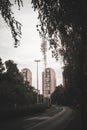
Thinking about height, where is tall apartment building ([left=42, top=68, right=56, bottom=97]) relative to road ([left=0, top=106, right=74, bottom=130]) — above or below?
above

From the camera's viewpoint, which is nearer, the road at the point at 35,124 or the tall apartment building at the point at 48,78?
the tall apartment building at the point at 48,78

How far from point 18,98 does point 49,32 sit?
37556 mm

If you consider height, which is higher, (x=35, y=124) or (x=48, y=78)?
(x=48, y=78)

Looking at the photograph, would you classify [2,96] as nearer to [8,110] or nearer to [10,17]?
[8,110]

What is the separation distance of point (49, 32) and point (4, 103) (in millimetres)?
33276

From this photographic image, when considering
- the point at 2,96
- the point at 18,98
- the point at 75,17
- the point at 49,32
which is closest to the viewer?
the point at 75,17

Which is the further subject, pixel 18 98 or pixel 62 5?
pixel 18 98

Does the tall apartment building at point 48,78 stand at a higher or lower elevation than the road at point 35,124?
higher

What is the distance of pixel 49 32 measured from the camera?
9.61 m

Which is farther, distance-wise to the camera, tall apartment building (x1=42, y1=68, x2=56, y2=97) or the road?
the road

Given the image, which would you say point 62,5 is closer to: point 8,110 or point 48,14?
point 48,14

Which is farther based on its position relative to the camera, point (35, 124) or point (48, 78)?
point (35, 124)

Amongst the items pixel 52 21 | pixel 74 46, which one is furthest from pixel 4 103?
pixel 52 21

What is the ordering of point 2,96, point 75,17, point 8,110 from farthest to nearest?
point 2,96, point 8,110, point 75,17
